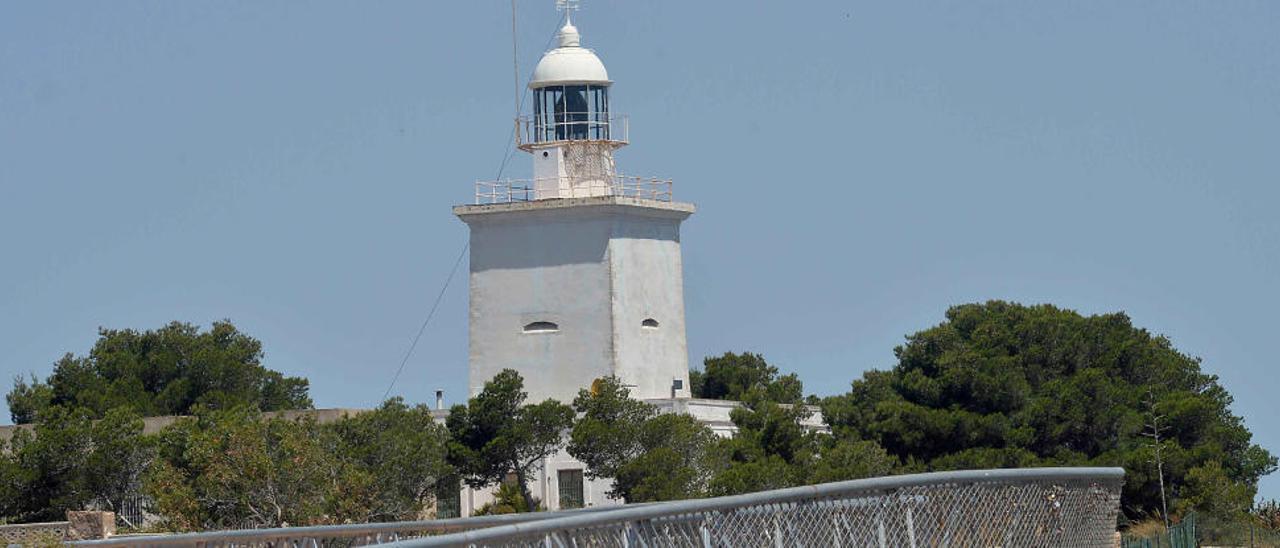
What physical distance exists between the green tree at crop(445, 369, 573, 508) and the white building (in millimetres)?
2429

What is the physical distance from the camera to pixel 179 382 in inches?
2406

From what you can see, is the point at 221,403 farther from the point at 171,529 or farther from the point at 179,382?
the point at 171,529

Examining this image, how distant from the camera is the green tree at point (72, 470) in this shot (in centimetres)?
4759

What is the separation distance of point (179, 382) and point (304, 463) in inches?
751

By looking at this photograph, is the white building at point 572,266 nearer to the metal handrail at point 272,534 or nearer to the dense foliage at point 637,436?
the dense foliage at point 637,436

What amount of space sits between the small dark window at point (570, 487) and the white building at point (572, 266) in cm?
247

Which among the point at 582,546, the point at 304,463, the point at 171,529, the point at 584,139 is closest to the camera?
the point at 582,546

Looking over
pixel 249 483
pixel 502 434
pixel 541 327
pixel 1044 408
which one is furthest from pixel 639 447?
pixel 249 483

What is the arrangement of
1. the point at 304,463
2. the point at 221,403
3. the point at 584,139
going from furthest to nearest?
the point at 221,403, the point at 584,139, the point at 304,463

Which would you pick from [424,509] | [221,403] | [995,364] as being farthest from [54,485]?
[995,364]

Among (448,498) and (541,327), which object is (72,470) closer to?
(448,498)

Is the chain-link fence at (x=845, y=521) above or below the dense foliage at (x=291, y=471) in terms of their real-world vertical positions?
below

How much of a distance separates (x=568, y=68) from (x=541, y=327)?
5637mm

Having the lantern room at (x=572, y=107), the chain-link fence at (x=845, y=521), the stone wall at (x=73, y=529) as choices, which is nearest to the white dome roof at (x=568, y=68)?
the lantern room at (x=572, y=107)
